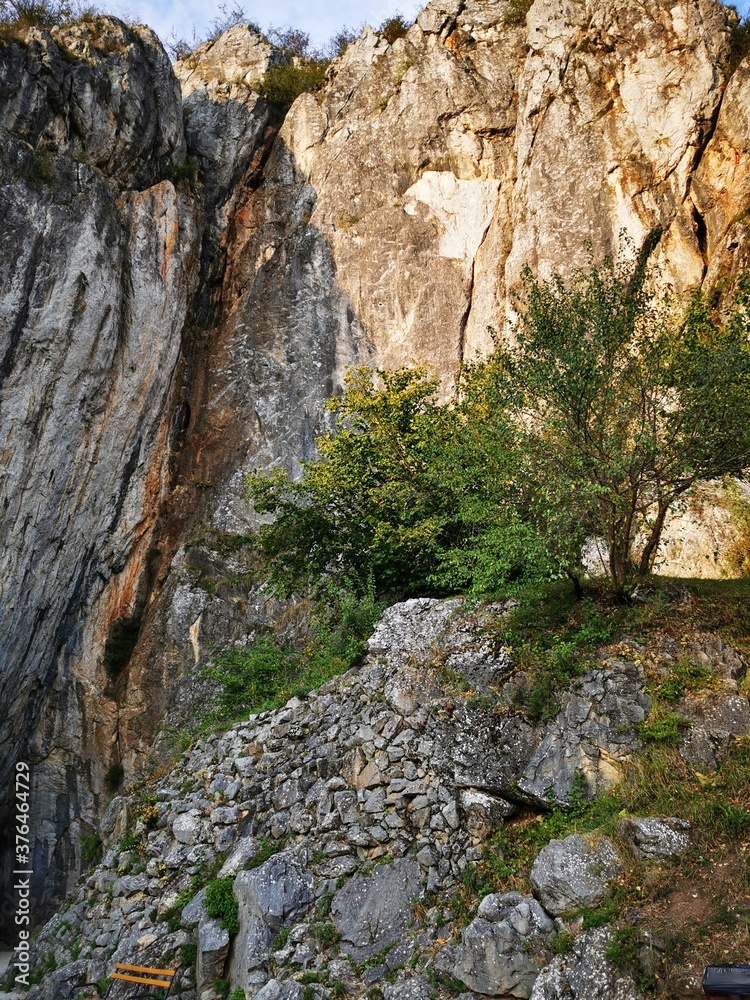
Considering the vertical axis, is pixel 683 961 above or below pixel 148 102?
below

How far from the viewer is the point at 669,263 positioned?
18.0 meters

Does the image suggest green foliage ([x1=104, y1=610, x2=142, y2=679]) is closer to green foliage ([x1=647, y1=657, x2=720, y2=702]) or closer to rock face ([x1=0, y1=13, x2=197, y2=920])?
rock face ([x1=0, y1=13, x2=197, y2=920])

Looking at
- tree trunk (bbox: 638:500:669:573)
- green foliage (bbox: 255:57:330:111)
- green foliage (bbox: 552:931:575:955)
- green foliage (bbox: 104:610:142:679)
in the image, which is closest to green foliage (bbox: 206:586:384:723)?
tree trunk (bbox: 638:500:669:573)

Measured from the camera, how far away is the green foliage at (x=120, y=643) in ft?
61.5

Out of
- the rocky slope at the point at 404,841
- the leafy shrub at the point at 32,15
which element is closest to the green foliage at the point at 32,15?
the leafy shrub at the point at 32,15

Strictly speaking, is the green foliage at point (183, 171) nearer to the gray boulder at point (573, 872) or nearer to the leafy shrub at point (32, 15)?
the leafy shrub at point (32, 15)

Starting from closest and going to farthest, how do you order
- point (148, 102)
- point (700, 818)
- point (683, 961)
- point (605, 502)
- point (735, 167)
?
point (683, 961) < point (700, 818) < point (605, 502) < point (735, 167) < point (148, 102)

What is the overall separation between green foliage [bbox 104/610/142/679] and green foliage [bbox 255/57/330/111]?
2040 cm

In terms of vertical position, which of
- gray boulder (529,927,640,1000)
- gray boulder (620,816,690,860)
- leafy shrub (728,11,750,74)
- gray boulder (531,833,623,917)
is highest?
leafy shrub (728,11,750,74)

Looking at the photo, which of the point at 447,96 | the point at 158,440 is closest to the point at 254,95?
the point at 447,96

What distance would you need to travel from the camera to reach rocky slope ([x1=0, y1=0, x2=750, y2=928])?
707 inches

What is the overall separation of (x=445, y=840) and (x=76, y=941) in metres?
5.16

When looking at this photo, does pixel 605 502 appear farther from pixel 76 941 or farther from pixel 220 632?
pixel 220 632

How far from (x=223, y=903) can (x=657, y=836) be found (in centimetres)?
481
